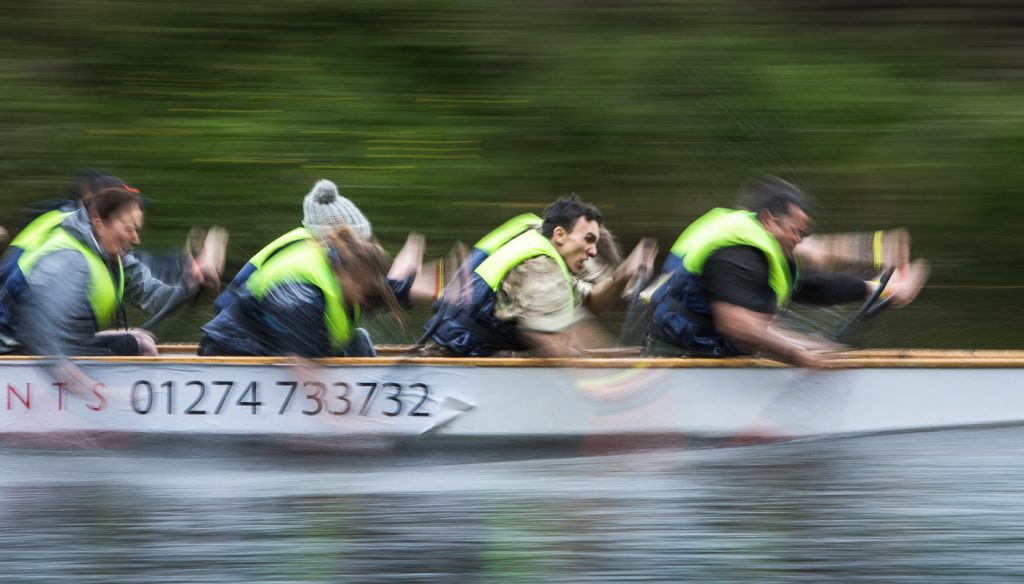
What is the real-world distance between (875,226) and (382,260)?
5411 mm

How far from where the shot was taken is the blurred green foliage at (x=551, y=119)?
36.1ft

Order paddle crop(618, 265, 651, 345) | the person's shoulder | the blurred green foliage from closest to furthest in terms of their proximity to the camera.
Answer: the person's shoulder < paddle crop(618, 265, 651, 345) < the blurred green foliage

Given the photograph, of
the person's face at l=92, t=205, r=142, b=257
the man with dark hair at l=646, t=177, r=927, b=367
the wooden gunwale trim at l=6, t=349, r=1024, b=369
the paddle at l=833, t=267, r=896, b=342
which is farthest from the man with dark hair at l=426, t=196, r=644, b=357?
the person's face at l=92, t=205, r=142, b=257

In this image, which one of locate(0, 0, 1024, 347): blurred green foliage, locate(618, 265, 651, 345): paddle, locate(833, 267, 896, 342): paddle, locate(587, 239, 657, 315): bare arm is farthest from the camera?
locate(0, 0, 1024, 347): blurred green foliage

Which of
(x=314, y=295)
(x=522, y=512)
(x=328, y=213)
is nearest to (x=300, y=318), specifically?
(x=314, y=295)

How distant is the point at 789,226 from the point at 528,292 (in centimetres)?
119

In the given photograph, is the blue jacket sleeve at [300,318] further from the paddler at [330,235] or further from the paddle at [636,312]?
the paddle at [636,312]

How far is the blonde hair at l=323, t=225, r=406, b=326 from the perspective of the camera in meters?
6.69

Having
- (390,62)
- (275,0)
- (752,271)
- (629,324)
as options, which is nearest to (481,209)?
(390,62)

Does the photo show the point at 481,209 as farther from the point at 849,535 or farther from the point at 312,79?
the point at 849,535

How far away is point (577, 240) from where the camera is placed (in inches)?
270

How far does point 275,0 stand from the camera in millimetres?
11453

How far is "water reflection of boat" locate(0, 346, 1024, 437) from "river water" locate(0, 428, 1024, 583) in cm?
11

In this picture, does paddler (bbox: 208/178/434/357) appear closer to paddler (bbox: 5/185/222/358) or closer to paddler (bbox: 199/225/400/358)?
paddler (bbox: 199/225/400/358)
